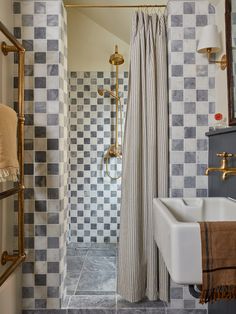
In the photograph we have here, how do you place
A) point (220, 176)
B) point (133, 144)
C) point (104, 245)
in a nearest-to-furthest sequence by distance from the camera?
1. point (220, 176)
2. point (133, 144)
3. point (104, 245)

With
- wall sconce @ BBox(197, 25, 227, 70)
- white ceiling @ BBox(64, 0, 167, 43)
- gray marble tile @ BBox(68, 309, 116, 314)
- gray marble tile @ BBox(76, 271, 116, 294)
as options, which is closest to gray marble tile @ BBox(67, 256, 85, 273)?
gray marble tile @ BBox(76, 271, 116, 294)

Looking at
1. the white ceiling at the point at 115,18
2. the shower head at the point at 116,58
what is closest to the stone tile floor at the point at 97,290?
the shower head at the point at 116,58

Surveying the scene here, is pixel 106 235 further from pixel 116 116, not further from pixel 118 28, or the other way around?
pixel 118 28

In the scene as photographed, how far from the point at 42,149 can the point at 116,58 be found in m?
1.48

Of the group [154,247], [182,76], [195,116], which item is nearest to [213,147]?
[195,116]

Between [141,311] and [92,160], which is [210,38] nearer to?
[141,311]

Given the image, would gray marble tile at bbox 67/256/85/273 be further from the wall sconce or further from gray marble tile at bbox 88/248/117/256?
the wall sconce

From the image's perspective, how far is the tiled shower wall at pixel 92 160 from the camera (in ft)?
Answer: 10.3

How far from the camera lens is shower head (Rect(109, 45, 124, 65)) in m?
2.92

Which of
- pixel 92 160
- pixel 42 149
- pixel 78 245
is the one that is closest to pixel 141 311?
pixel 42 149

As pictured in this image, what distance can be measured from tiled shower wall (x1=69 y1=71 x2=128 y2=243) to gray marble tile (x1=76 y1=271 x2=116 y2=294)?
769 millimetres

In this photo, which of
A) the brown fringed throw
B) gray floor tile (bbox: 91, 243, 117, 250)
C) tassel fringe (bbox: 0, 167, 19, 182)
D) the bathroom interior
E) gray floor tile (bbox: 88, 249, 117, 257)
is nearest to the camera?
the brown fringed throw

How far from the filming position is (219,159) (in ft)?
5.48

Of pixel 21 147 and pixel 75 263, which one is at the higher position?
pixel 21 147
